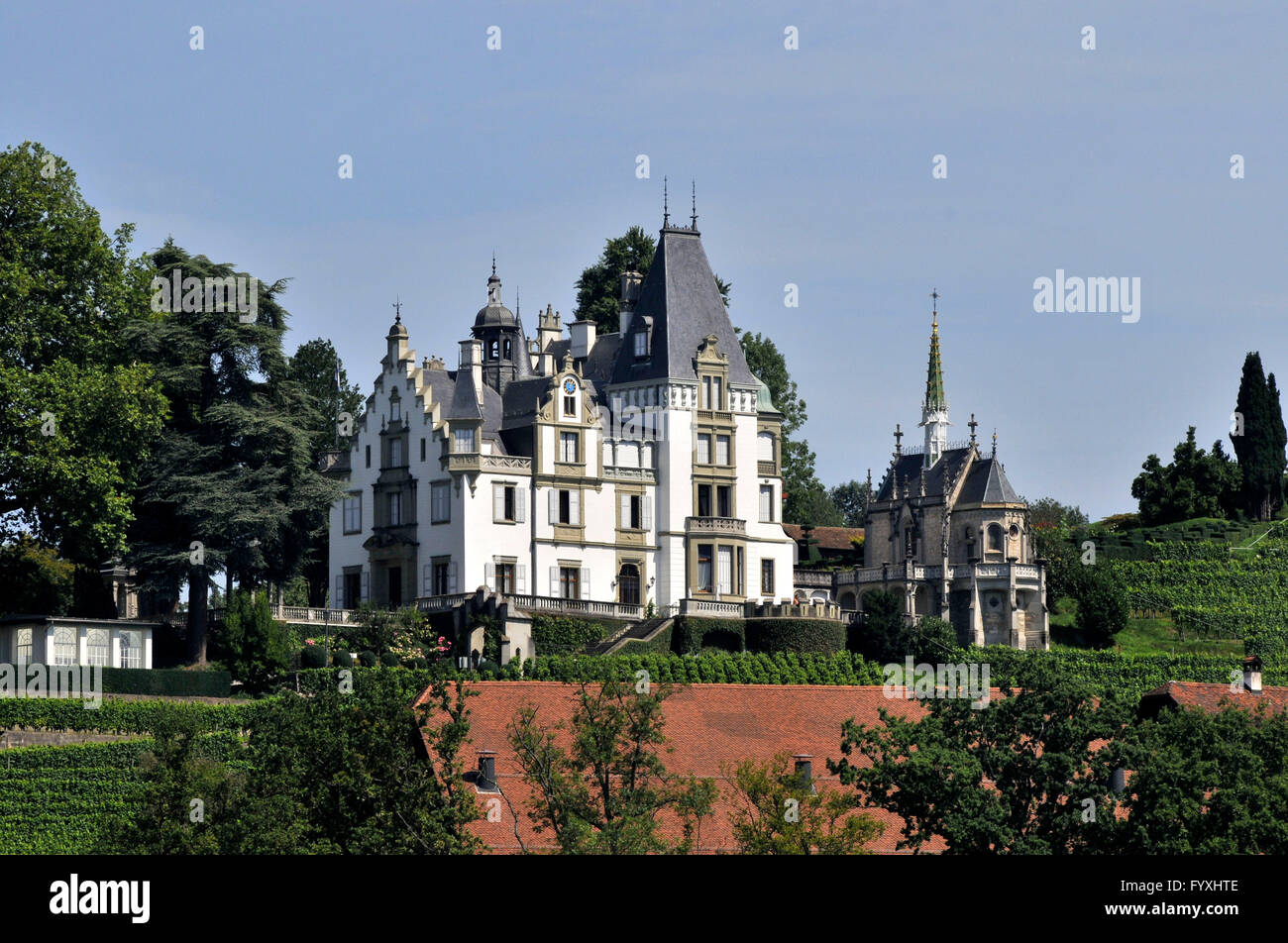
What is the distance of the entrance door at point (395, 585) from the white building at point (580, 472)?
0.44ft

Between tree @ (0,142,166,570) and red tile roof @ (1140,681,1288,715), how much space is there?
104 ft

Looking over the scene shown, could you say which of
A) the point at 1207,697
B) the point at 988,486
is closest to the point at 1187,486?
the point at 988,486

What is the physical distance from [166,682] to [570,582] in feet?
65.0

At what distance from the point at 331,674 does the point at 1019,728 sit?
98.8 feet

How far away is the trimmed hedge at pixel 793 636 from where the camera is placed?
85.6m

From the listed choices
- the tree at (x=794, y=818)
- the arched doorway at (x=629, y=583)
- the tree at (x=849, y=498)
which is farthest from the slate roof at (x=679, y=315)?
the tree at (x=849, y=498)

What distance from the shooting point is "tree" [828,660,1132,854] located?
4578 centimetres

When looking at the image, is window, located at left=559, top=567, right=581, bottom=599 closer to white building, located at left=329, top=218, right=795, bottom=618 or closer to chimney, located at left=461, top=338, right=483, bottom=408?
white building, located at left=329, top=218, right=795, bottom=618

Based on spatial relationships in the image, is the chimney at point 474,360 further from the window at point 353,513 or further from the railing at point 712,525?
the railing at point 712,525

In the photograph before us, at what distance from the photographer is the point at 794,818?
49.8 meters

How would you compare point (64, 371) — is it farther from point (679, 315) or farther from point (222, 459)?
point (679, 315)

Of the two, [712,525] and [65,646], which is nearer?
[65,646]
